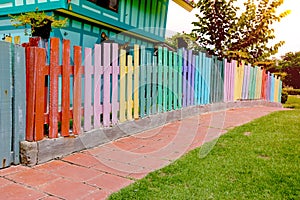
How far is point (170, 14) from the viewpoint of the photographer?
12711 millimetres

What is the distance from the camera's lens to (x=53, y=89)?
3389 mm

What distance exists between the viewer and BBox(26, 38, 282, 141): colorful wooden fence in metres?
3.23

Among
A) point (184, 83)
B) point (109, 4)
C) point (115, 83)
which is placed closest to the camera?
point (115, 83)

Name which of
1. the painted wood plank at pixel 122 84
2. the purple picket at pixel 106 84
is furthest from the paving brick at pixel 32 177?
the painted wood plank at pixel 122 84

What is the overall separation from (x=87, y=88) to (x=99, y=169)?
118 cm

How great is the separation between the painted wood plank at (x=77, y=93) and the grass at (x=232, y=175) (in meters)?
1.29

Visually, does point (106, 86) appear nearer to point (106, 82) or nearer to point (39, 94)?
point (106, 82)

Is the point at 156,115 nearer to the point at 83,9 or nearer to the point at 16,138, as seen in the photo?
the point at 16,138

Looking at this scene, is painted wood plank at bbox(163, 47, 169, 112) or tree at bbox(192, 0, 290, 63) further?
tree at bbox(192, 0, 290, 63)

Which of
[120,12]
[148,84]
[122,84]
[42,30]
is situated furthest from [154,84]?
[120,12]

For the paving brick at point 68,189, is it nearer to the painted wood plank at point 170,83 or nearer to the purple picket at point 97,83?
the purple picket at point 97,83

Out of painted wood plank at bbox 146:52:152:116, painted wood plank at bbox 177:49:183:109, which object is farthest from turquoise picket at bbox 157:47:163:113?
painted wood plank at bbox 177:49:183:109

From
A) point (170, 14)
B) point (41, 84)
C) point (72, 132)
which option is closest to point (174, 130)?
point (72, 132)

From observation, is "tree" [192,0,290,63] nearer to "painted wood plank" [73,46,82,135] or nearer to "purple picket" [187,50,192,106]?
"purple picket" [187,50,192,106]
